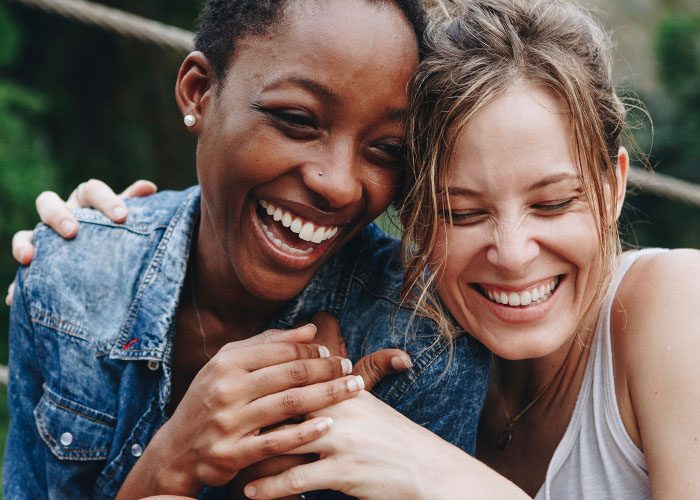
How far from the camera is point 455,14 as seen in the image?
198 cm

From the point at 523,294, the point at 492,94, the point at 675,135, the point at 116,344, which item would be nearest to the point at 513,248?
the point at 523,294

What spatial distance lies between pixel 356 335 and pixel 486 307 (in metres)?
0.34

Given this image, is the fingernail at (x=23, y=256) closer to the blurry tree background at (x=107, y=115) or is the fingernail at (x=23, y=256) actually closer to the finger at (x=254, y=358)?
the finger at (x=254, y=358)

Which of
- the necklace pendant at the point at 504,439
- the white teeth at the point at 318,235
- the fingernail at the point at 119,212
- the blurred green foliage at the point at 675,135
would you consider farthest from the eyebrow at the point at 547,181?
the blurred green foliage at the point at 675,135

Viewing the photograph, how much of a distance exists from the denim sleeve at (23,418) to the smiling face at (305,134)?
0.70 metres

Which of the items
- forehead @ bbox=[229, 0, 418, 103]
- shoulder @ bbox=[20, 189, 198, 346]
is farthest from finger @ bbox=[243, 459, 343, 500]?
forehead @ bbox=[229, 0, 418, 103]

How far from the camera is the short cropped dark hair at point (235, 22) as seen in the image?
183 centimetres

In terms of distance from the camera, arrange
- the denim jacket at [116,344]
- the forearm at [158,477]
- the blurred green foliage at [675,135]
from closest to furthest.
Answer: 1. the forearm at [158,477]
2. the denim jacket at [116,344]
3. the blurred green foliage at [675,135]

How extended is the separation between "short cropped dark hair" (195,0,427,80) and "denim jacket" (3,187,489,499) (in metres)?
0.51

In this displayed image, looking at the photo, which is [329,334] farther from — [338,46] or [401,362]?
[338,46]

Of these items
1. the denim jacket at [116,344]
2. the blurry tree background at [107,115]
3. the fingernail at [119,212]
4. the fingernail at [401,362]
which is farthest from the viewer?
the blurry tree background at [107,115]

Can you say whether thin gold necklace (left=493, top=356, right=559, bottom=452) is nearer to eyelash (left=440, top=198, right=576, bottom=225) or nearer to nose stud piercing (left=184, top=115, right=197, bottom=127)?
eyelash (left=440, top=198, right=576, bottom=225)

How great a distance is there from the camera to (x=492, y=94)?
1802 mm

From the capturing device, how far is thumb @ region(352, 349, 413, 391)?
6.37 ft
